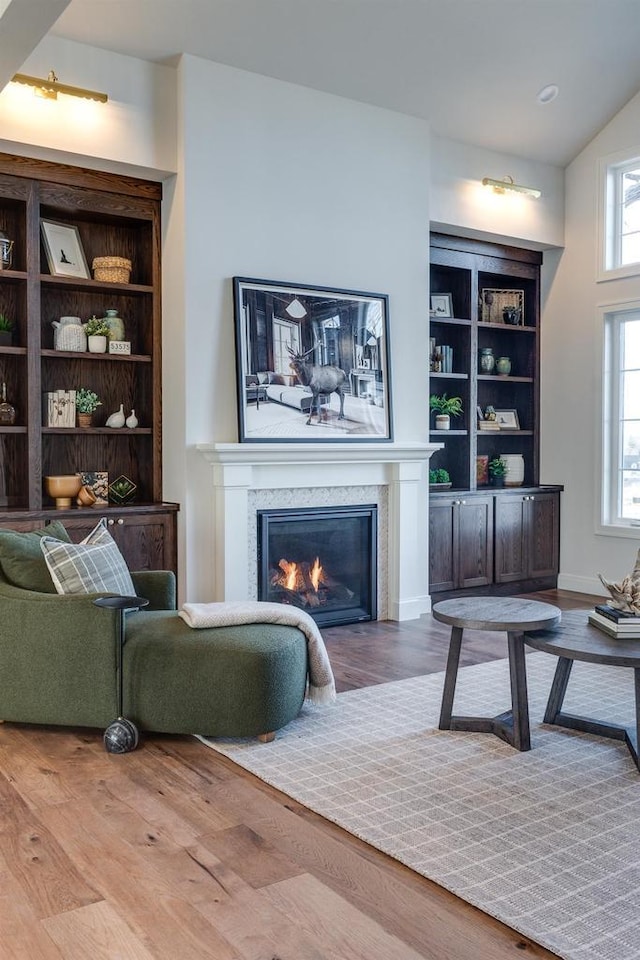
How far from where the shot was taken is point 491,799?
9.34 feet

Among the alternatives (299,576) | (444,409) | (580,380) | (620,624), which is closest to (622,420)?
(580,380)

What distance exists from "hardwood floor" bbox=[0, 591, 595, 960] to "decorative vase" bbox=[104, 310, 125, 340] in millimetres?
2633

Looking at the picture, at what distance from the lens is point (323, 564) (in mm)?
5492

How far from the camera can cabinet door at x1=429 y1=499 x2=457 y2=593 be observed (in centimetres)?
611

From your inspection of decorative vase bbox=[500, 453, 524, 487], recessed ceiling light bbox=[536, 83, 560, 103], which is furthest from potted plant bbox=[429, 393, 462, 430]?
recessed ceiling light bbox=[536, 83, 560, 103]

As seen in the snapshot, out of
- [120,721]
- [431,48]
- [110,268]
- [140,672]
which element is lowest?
[120,721]

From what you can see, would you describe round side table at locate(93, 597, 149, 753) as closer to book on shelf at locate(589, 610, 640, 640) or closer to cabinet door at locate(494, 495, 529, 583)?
book on shelf at locate(589, 610, 640, 640)

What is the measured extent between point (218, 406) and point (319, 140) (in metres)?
1.82

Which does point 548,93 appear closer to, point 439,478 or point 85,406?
point 439,478

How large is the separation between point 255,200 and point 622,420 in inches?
128

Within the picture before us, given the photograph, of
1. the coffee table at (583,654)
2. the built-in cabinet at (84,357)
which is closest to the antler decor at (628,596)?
the coffee table at (583,654)

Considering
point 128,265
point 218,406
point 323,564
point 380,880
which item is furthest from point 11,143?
point 380,880

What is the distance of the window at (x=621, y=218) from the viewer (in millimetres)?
6363

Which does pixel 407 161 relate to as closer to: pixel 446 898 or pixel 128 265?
pixel 128 265
